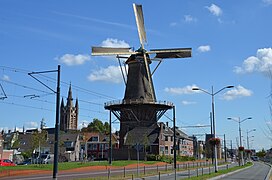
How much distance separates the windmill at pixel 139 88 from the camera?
274ft

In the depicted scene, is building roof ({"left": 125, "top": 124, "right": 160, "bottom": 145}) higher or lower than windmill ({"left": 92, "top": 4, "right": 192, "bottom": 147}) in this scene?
lower

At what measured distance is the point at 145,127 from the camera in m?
87.3

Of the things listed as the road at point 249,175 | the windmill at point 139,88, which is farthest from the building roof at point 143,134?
the road at point 249,175

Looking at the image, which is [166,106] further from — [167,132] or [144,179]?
[144,179]

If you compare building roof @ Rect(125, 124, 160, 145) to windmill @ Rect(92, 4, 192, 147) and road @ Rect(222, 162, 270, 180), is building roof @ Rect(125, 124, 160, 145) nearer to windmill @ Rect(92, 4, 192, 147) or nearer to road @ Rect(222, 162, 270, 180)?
windmill @ Rect(92, 4, 192, 147)

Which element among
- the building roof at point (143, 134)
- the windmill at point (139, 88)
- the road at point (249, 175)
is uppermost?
the windmill at point (139, 88)

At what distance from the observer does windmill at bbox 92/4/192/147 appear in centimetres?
8362

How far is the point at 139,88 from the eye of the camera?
277 ft

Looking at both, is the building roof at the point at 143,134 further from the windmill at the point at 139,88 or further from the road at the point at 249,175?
the road at the point at 249,175

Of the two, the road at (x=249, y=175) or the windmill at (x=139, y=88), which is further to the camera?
the windmill at (x=139, y=88)

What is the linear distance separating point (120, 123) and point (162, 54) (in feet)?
63.1

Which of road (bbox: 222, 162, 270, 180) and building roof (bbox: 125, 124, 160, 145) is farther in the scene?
building roof (bbox: 125, 124, 160, 145)

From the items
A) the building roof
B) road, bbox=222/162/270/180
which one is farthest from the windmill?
road, bbox=222/162/270/180

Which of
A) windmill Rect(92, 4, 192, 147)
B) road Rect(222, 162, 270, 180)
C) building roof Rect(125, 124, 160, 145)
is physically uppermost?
windmill Rect(92, 4, 192, 147)
